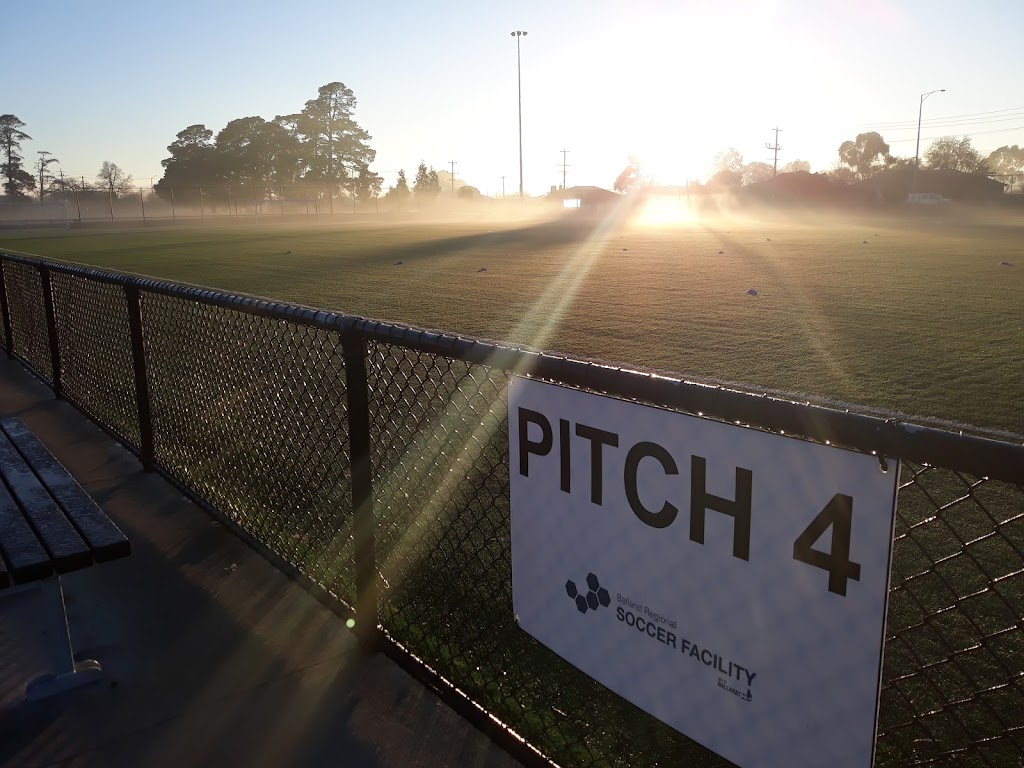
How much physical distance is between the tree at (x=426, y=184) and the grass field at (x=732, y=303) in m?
89.9

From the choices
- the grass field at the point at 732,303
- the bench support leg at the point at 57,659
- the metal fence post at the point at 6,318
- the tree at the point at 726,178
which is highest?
the tree at the point at 726,178

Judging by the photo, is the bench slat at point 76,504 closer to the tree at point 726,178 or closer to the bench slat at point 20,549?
the bench slat at point 20,549

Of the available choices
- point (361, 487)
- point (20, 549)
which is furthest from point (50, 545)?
point (361, 487)

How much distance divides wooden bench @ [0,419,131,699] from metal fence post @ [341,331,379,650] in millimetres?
829

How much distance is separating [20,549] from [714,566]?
2.32 metres

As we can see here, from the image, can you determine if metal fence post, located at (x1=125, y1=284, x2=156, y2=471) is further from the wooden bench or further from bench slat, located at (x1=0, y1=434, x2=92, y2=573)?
the wooden bench

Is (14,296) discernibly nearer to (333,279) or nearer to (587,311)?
(587,311)

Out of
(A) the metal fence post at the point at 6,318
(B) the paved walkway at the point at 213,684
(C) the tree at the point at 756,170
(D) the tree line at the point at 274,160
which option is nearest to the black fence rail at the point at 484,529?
(B) the paved walkway at the point at 213,684

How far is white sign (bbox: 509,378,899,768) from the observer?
1.64 metres

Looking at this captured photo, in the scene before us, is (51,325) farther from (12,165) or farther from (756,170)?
(756,170)

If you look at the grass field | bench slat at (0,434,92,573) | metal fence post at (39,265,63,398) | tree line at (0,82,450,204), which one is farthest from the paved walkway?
tree line at (0,82,450,204)

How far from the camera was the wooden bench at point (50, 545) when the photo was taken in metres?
2.84

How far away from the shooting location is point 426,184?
121m

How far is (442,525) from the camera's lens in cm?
458
